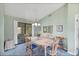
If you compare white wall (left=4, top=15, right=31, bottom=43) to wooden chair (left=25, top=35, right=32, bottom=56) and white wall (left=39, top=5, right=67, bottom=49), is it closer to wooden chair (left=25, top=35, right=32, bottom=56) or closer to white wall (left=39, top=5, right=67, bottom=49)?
wooden chair (left=25, top=35, right=32, bottom=56)

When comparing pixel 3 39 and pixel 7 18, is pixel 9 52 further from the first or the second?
pixel 7 18

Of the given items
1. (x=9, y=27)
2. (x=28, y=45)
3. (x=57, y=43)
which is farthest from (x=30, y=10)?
(x=57, y=43)

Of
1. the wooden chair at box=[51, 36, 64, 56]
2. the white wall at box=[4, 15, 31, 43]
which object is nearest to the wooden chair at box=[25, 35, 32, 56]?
Answer: the white wall at box=[4, 15, 31, 43]

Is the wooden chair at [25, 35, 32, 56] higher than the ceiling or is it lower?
lower

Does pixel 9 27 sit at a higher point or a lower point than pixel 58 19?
lower

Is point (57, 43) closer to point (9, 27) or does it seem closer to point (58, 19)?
point (58, 19)

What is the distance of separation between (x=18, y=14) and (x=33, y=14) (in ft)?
0.82

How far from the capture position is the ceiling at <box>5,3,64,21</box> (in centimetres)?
252

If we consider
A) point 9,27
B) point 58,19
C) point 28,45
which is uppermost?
point 58,19

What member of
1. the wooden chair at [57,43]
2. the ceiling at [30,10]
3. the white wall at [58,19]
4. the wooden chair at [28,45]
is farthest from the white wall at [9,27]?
the wooden chair at [57,43]

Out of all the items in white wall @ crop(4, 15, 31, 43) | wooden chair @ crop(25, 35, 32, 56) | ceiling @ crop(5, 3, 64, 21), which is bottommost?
wooden chair @ crop(25, 35, 32, 56)

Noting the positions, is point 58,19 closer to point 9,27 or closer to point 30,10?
point 30,10

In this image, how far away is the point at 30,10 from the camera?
254cm

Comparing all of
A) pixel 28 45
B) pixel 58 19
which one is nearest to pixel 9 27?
pixel 28 45
